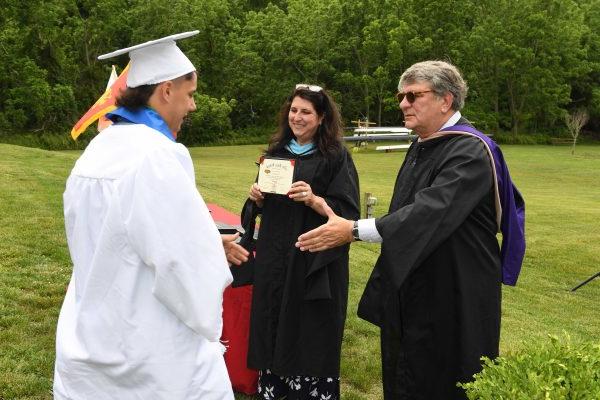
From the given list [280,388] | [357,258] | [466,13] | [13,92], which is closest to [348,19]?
[466,13]

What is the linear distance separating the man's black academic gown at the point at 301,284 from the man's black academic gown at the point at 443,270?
58cm

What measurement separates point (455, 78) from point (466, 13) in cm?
5542

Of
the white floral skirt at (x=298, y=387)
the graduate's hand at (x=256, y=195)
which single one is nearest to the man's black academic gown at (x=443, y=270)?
the white floral skirt at (x=298, y=387)

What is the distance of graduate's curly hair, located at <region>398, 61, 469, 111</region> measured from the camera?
3127mm

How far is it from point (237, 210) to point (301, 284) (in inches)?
369

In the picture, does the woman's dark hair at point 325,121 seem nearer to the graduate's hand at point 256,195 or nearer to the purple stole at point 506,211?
the graduate's hand at point 256,195

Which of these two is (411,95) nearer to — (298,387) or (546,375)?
(546,375)

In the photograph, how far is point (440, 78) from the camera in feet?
10.2

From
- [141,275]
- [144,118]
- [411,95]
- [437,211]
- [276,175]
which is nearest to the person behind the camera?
[141,275]

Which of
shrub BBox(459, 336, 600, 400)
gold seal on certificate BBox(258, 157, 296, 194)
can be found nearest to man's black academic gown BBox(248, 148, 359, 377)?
gold seal on certificate BBox(258, 157, 296, 194)

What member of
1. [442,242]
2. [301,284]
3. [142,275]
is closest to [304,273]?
[301,284]

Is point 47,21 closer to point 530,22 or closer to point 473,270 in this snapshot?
point 530,22

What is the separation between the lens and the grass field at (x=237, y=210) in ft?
15.1

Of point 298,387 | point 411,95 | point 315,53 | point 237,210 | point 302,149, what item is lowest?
point 237,210
